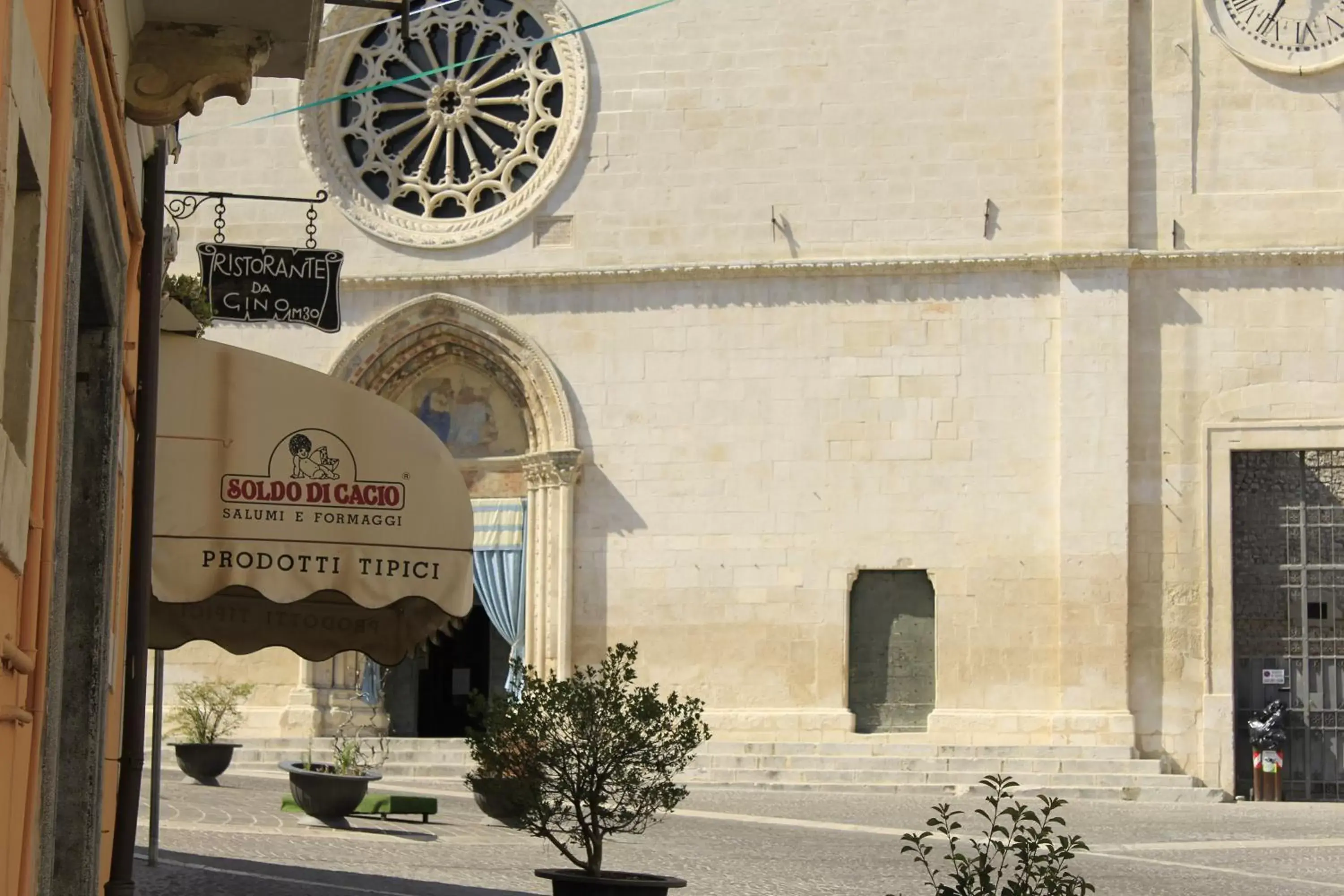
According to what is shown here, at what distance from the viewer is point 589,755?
34.0 ft

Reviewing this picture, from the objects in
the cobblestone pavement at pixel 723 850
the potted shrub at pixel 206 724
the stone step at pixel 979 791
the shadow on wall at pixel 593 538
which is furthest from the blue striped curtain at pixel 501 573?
the cobblestone pavement at pixel 723 850

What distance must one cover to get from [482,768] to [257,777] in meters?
11.4

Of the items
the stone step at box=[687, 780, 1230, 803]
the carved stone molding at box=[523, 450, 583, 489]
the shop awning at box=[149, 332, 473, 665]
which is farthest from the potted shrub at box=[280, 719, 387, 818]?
the carved stone molding at box=[523, 450, 583, 489]

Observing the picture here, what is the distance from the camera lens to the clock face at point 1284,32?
2381cm

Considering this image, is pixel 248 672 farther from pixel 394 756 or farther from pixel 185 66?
pixel 185 66

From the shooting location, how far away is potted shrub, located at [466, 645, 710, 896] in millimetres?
10336

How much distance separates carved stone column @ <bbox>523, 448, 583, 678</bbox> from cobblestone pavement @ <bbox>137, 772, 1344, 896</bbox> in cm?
376

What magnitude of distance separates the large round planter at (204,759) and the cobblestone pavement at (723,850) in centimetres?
22

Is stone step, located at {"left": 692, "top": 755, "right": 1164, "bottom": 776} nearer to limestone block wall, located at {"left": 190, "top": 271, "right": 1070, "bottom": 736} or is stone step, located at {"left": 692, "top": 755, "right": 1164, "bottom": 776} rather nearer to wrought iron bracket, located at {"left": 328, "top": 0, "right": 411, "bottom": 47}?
limestone block wall, located at {"left": 190, "top": 271, "right": 1070, "bottom": 736}

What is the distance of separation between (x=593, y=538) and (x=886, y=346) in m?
3.98

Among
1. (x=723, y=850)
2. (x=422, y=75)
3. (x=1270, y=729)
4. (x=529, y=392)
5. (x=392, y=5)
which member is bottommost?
(x=723, y=850)

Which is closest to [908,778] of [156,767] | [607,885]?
[156,767]

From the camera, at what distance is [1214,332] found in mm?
23594

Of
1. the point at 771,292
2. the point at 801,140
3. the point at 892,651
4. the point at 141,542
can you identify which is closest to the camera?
the point at 141,542
